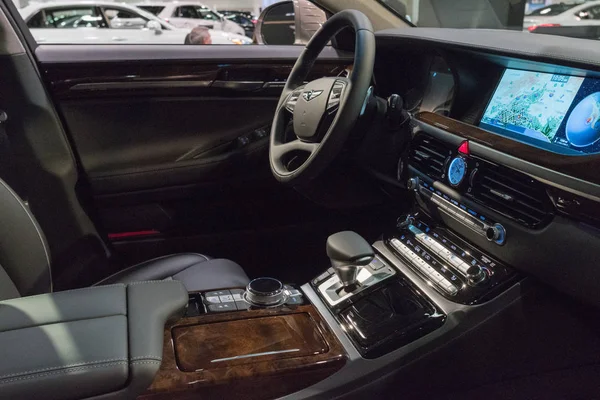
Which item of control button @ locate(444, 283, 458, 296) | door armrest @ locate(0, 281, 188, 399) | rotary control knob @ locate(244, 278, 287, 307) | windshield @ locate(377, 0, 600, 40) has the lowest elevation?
rotary control knob @ locate(244, 278, 287, 307)

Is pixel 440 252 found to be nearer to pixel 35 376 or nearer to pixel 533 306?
pixel 533 306

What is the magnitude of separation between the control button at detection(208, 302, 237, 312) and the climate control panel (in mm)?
478

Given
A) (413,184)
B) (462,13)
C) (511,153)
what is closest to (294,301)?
(413,184)

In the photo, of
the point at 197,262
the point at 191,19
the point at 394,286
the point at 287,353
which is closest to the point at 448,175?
the point at 394,286

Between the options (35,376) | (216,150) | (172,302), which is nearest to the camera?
(35,376)

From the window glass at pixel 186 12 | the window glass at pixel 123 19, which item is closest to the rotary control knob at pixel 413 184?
the window glass at pixel 123 19

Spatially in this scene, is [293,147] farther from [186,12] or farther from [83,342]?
[186,12]

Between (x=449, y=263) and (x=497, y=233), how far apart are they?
0.17 m

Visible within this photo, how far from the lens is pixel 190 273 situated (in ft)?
5.32

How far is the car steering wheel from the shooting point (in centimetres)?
131

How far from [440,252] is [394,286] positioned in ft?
0.50

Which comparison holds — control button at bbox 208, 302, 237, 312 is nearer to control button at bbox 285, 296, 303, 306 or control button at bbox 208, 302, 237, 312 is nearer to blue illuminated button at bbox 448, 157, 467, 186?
control button at bbox 285, 296, 303, 306

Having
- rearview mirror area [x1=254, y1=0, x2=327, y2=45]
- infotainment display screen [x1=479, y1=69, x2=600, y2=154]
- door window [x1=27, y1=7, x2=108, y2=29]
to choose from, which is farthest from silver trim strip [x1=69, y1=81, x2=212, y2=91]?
door window [x1=27, y1=7, x2=108, y2=29]

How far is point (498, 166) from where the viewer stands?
1323 millimetres
